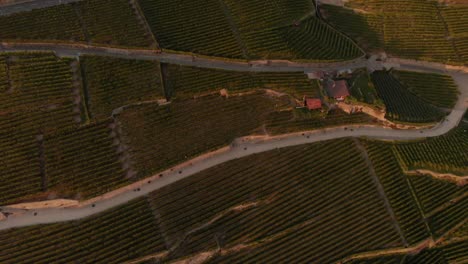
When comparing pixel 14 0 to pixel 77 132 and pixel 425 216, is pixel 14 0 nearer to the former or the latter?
pixel 77 132

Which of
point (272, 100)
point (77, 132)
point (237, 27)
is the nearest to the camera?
point (77, 132)

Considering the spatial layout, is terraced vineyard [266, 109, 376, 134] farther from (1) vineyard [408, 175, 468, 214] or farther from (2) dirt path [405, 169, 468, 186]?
(1) vineyard [408, 175, 468, 214]

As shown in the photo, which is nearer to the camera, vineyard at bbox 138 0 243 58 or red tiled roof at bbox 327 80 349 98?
red tiled roof at bbox 327 80 349 98

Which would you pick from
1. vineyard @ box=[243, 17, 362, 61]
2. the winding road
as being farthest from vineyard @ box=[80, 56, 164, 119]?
vineyard @ box=[243, 17, 362, 61]

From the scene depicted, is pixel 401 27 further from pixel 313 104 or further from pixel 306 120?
pixel 306 120

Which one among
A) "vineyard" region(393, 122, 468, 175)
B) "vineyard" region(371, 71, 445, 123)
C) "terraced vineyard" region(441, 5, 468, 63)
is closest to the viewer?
"vineyard" region(393, 122, 468, 175)

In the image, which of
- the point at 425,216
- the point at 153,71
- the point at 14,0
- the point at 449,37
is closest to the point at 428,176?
the point at 425,216
